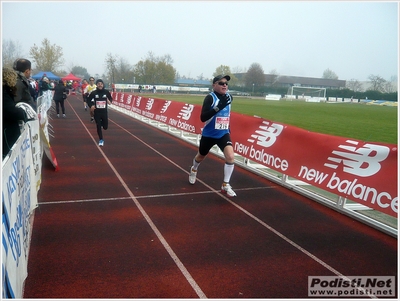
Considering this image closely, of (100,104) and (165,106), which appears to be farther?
(165,106)

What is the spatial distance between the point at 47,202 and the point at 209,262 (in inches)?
130

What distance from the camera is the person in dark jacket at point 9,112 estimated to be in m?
4.55

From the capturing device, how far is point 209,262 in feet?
13.0

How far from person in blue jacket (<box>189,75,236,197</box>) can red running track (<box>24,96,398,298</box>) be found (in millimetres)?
677

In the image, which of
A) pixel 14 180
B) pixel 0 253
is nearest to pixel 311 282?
pixel 0 253

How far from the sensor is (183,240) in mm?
4492

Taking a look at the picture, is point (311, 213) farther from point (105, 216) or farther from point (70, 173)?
point (70, 173)

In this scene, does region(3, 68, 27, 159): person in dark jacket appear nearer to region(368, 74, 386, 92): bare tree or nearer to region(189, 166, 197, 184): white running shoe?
region(189, 166, 197, 184): white running shoe

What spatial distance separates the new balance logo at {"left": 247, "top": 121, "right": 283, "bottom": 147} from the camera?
741 centimetres

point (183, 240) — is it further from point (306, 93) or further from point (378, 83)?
point (378, 83)

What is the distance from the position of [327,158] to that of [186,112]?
24.9 feet

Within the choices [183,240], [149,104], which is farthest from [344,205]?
[149,104]

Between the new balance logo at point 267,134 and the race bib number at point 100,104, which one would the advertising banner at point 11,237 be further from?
the race bib number at point 100,104

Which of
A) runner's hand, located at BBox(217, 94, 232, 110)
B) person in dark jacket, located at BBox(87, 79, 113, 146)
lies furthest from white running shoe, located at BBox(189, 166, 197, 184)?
person in dark jacket, located at BBox(87, 79, 113, 146)
